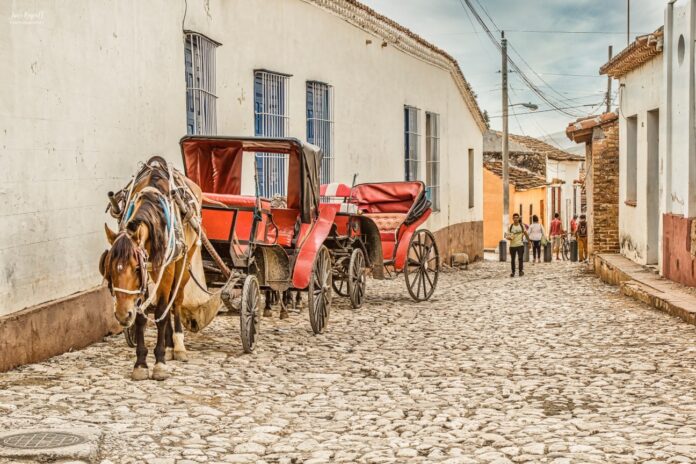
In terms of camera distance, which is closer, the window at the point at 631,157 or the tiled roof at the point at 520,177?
the window at the point at 631,157

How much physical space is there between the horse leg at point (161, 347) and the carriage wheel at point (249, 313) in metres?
0.75

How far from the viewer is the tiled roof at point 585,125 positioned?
19.2 metres

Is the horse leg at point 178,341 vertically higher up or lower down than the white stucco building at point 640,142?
lower down

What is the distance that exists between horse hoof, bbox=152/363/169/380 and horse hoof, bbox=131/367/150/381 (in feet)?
0.17

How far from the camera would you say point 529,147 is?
48406 millimetres

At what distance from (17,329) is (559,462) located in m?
4.04

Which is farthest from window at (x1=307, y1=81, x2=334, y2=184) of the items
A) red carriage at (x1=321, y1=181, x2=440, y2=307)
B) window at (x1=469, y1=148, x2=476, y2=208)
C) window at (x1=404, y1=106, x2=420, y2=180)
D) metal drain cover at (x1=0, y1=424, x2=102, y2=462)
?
window at (x1=469, y1=148, x2=476, y2=208)

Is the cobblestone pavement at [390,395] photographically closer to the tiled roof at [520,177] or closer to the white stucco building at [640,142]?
the white stucco building at [640,142]

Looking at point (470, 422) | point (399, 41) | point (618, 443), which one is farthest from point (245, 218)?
point (399, 41)

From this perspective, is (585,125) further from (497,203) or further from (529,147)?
(529,147)

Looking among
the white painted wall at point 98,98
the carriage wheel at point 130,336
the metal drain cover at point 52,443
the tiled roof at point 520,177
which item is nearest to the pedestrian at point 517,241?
the white painted wall at point 98,98

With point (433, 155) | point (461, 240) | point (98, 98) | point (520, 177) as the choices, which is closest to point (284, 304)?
point (98, 98)

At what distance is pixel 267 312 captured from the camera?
1050 cm

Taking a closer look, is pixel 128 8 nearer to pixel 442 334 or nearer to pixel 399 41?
pixel 442 334
